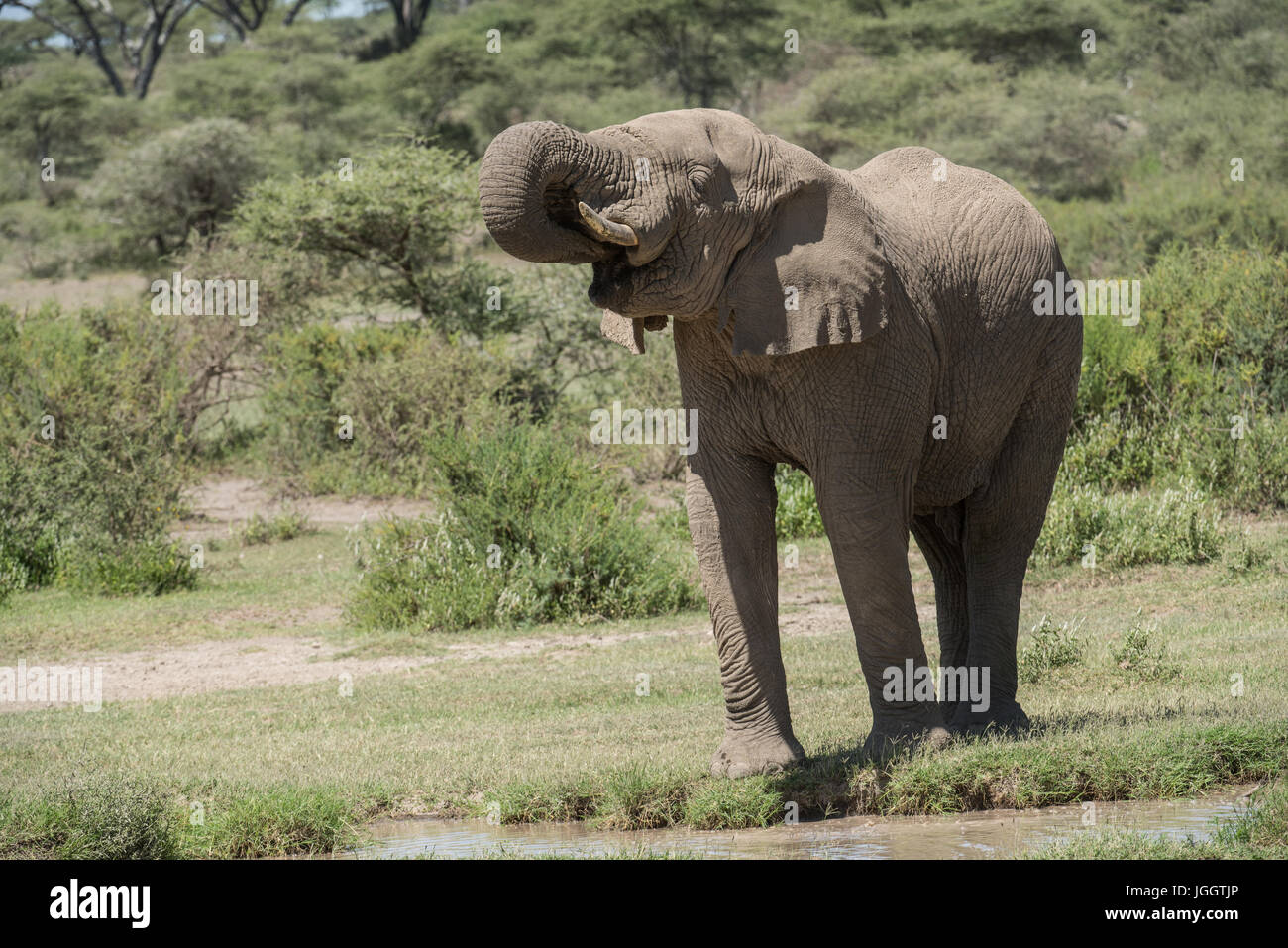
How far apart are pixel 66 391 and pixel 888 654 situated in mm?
11585

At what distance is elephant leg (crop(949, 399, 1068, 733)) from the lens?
7.79 m

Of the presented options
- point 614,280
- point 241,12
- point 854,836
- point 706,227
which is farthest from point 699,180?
point 241,12

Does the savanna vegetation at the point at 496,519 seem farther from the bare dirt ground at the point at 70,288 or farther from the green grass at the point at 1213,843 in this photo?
the bare dirt ground at the point at 70,288

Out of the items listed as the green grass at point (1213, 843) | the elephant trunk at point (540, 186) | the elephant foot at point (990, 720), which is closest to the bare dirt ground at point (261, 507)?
the elephant foot at point (990, 720)

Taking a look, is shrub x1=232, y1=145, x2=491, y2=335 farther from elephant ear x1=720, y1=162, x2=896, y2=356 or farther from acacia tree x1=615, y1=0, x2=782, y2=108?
acacia tree x1=615, y1=0, x2=782, y2=108

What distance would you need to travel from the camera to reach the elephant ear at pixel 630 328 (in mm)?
6758

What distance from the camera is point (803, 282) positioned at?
6.46m

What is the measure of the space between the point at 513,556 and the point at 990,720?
6.25 metres

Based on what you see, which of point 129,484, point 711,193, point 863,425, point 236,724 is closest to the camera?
point 711,193

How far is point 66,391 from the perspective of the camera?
16.2 metres

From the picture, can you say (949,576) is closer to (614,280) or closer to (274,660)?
(614,280)

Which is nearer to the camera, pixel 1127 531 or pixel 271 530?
pixel 1127 531
